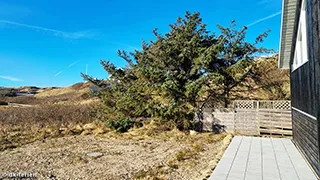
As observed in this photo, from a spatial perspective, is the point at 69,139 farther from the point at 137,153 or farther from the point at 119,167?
the point at 119,167

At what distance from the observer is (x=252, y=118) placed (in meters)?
9.09

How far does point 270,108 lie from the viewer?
360 inches

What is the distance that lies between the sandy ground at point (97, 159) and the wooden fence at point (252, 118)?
2151 mm

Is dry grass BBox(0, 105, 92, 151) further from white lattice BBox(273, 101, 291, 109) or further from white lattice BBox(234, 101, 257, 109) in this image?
white lattice BBox(273, 101, 291, 109)

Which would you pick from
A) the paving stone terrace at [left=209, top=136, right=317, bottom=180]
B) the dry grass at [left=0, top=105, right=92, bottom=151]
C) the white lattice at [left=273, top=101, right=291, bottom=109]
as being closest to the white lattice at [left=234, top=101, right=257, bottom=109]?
the white lattice at [left=273, top=101, right=291, bottom=109]

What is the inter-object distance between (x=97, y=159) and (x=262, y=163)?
14.0ft

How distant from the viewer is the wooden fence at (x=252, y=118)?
8.66 metres

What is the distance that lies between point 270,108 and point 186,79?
3848 mm

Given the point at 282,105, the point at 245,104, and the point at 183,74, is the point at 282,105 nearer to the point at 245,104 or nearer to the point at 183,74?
the point at 245,104

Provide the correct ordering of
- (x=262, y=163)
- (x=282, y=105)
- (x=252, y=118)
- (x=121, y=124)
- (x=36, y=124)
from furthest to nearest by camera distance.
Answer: (x=36, y=124) < (x=121, y=124) < (x=252, y=118) < (x=282, y=105) < (x=262, y=163)

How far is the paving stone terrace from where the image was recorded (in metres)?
4.15

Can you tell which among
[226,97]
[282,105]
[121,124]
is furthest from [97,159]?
[282,105]

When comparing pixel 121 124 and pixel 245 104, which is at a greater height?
pixel 245 104

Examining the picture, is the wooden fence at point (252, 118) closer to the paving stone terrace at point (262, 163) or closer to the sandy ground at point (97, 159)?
the paving stone terrace at point (262, 163)
